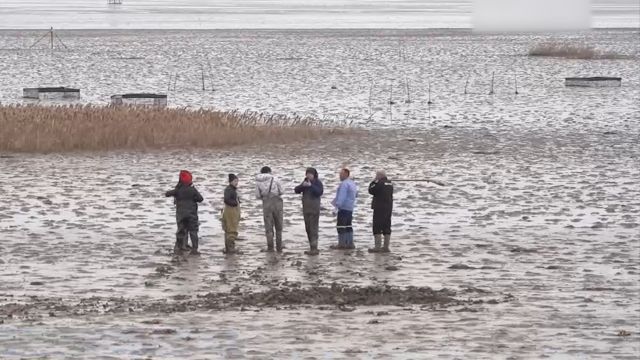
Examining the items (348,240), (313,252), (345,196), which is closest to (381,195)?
(345,196)

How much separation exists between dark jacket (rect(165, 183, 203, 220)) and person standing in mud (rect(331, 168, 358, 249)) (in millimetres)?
2392

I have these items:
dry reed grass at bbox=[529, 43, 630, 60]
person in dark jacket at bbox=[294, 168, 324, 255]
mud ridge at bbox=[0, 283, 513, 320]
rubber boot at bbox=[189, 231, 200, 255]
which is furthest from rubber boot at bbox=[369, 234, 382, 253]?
dry reed grass at bbox=[529, 43, 630, 60]

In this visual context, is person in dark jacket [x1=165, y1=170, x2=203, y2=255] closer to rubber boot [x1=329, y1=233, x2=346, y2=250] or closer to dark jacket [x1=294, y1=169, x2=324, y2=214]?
dark jacket [x1=294, y1=169, x2=324, y2=214]

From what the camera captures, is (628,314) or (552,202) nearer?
(628,314)

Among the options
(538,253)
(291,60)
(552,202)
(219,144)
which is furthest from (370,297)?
(291,60)

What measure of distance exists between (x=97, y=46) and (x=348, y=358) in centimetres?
7880

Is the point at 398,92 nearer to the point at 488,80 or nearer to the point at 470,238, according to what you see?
the point at 488,80

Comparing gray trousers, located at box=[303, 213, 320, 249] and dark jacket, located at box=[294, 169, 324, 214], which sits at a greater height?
dark jacket, located at box=[294, 169, 324, 214]

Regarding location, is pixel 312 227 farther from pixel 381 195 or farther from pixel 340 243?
pixel 381 195

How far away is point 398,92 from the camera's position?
6066 cm

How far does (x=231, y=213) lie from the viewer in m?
24.1

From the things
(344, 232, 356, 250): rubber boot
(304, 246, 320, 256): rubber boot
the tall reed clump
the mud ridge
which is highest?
the tall reed clump

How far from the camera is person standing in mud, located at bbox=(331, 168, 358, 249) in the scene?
80.1 feet

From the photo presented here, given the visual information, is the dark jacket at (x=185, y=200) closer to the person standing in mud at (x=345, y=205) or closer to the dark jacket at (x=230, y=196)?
the dark jacket at (x=230, y=196)
